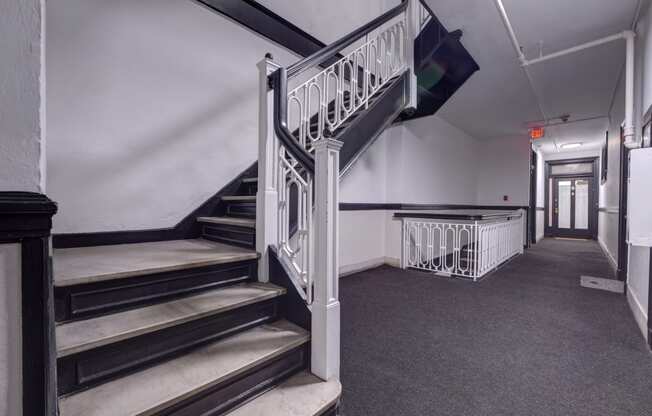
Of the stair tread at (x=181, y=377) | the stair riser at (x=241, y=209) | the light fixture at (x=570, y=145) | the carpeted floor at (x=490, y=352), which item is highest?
the light fixture at (x=570, y=145)

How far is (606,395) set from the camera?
147cm

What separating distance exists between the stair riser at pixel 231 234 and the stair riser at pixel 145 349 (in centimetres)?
47

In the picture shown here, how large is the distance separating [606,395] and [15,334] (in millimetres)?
2369

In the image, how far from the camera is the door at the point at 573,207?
8.71 metres

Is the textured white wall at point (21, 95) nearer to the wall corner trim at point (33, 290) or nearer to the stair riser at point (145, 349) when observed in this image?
the wall corner trim at point (33, 290)

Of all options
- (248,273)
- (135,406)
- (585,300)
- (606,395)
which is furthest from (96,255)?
(585,300)

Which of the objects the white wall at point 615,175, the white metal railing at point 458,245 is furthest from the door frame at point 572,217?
the white metal railing at point 458,245

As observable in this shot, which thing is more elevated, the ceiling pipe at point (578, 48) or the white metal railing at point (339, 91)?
the ceiling pipe at point (578, 48)

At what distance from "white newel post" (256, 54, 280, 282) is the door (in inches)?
419

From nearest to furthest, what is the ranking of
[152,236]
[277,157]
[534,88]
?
[277,157] < [152,236] < [534,88]

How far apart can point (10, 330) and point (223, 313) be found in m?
0.78

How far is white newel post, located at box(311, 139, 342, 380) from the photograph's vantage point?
1.37 metres

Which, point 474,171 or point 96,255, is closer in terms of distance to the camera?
point 96,255

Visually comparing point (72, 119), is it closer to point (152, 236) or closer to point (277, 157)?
point (152, 236)
